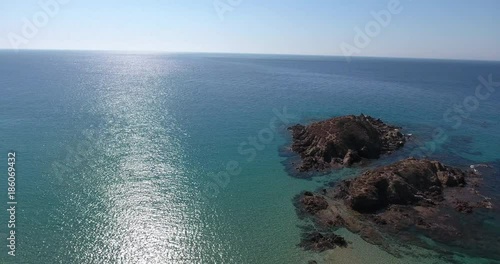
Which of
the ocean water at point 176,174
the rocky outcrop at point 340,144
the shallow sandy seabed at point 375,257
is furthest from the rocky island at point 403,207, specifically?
the rocky outcrop at point 340,144

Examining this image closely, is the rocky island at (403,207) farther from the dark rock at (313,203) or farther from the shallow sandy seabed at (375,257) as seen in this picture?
the shallow sandy seabed at (375,257)

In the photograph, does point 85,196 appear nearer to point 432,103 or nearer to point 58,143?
point 58,143

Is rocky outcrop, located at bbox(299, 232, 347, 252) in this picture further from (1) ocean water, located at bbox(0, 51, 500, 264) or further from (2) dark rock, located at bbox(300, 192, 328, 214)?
(2) dark rock, located at bbox(300, 192, 328, 214)

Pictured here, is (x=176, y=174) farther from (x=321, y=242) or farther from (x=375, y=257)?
(x=375, y=257)

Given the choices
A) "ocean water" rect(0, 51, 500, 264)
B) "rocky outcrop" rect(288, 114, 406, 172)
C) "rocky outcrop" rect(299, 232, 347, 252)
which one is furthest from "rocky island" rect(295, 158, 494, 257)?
"rocky outcrop" rect(288, 114, 406, 172)

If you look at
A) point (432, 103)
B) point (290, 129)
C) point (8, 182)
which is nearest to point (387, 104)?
point (432, 103)

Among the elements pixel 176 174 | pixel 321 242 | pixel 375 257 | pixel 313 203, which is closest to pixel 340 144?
pixel 313 203
